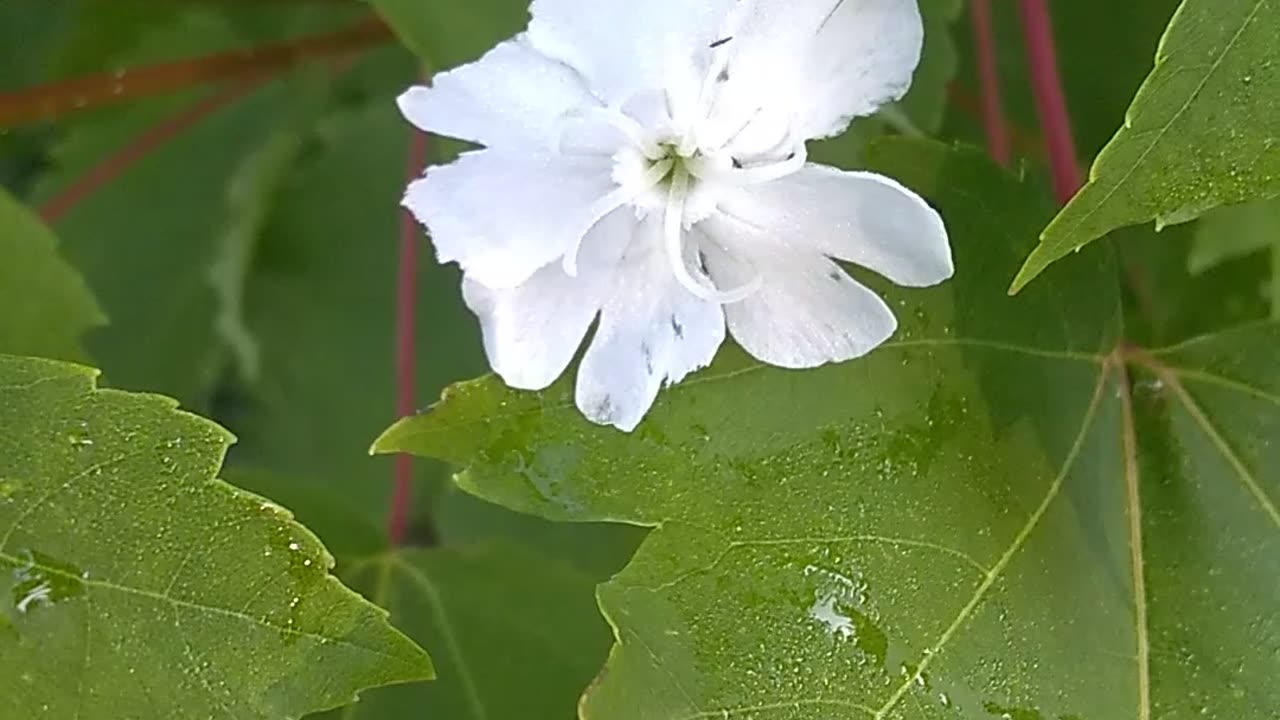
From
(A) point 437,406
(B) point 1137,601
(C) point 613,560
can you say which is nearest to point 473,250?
(A) point 437,406

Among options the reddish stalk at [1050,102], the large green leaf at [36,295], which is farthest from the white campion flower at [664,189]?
the large green leaf at [36,295]

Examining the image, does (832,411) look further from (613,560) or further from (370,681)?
(613,560)

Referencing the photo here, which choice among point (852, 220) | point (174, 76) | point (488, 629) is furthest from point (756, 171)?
point (174, 76)

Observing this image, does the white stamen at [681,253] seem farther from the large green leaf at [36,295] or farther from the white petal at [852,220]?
the large green leaf at [36,295]

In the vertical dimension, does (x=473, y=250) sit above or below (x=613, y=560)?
above

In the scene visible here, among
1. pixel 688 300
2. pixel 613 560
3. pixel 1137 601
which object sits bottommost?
pixel 613 560

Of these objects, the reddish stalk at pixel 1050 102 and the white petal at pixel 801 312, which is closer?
the white petal at pixel 801 312

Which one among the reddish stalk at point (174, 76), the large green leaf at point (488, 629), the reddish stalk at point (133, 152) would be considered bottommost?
the large green leaf at point (488, 629)
